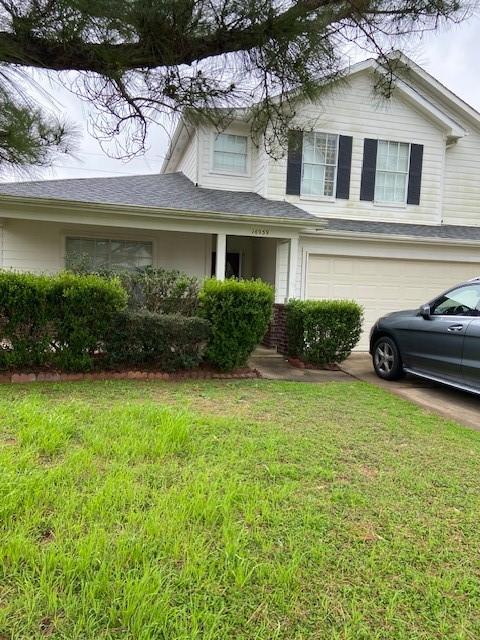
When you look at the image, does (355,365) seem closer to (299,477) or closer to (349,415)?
(349,415)

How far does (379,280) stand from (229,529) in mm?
9088

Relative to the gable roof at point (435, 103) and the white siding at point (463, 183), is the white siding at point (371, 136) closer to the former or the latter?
the gable roof at point (435, 103)

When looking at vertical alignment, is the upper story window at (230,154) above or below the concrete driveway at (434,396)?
above

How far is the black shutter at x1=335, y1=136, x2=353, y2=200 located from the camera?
36.1ft

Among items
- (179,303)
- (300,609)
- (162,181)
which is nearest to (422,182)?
(162,181)

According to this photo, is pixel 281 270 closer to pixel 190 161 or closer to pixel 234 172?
pixel 234 172

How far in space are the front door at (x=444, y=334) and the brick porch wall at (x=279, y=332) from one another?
2579mm

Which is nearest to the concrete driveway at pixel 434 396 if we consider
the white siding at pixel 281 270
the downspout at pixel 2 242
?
the white siding at pixel 281 270

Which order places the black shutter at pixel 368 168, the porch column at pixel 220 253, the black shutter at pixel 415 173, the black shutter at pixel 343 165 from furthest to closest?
the black shutter at pixel 415 173, the black shutter at pixel 368 168, the black shutter at pixel 343 165, the porch column at pixel 220 253

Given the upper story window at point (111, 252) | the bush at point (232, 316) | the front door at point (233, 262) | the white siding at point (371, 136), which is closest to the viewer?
the bush at point (232, 316)

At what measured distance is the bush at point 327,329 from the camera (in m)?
7.92

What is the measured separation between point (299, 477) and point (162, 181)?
999cm

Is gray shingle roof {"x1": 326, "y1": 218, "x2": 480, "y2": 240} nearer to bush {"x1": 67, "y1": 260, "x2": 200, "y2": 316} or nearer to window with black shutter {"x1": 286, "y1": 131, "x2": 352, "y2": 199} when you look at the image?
window with black shutter {"x1": 286, "y1": 131, "x2": 352, "y2": 199}

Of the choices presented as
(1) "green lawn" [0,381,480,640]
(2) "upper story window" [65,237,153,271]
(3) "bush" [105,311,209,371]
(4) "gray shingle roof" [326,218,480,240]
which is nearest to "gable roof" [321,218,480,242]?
(4) "gray shingle roof" [326,218,480,240]
